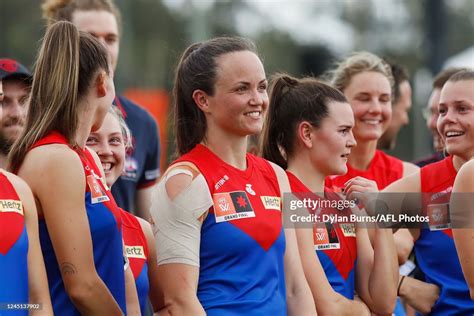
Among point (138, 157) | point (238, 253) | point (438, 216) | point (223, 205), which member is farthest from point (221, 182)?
point (138, 157)

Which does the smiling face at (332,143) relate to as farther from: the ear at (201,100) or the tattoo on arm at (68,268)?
the tattoo on arm at (68,268)

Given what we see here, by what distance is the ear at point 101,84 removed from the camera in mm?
4453

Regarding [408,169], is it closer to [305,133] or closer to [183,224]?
[305,133]

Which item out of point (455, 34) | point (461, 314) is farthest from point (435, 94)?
point (455, 34)

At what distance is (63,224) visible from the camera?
416 cm

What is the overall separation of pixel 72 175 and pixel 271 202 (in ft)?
3.48

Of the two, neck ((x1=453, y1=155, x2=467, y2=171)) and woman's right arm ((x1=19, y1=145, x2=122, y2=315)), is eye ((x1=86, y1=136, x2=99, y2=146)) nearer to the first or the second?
woman's right arm ((x1=19, y1=145, x2=122, y2=315))

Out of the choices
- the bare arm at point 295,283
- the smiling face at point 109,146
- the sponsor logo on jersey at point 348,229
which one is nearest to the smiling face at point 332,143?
the sponsor logo on jersey at point 348,229

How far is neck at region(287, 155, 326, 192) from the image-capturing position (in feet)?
17.5

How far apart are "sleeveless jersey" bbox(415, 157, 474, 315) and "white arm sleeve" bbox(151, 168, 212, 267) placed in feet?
5.31

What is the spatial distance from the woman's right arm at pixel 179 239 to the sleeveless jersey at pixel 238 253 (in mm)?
73

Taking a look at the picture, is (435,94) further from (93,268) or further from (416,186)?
(93,268)

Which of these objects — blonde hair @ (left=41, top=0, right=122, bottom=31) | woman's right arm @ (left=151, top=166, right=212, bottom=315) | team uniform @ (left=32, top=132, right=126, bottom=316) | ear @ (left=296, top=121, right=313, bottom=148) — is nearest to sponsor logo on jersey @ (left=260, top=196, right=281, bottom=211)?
woman's right arm @ (left=151, top=166, right=212, bottom=315)

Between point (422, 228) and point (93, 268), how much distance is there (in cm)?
223
